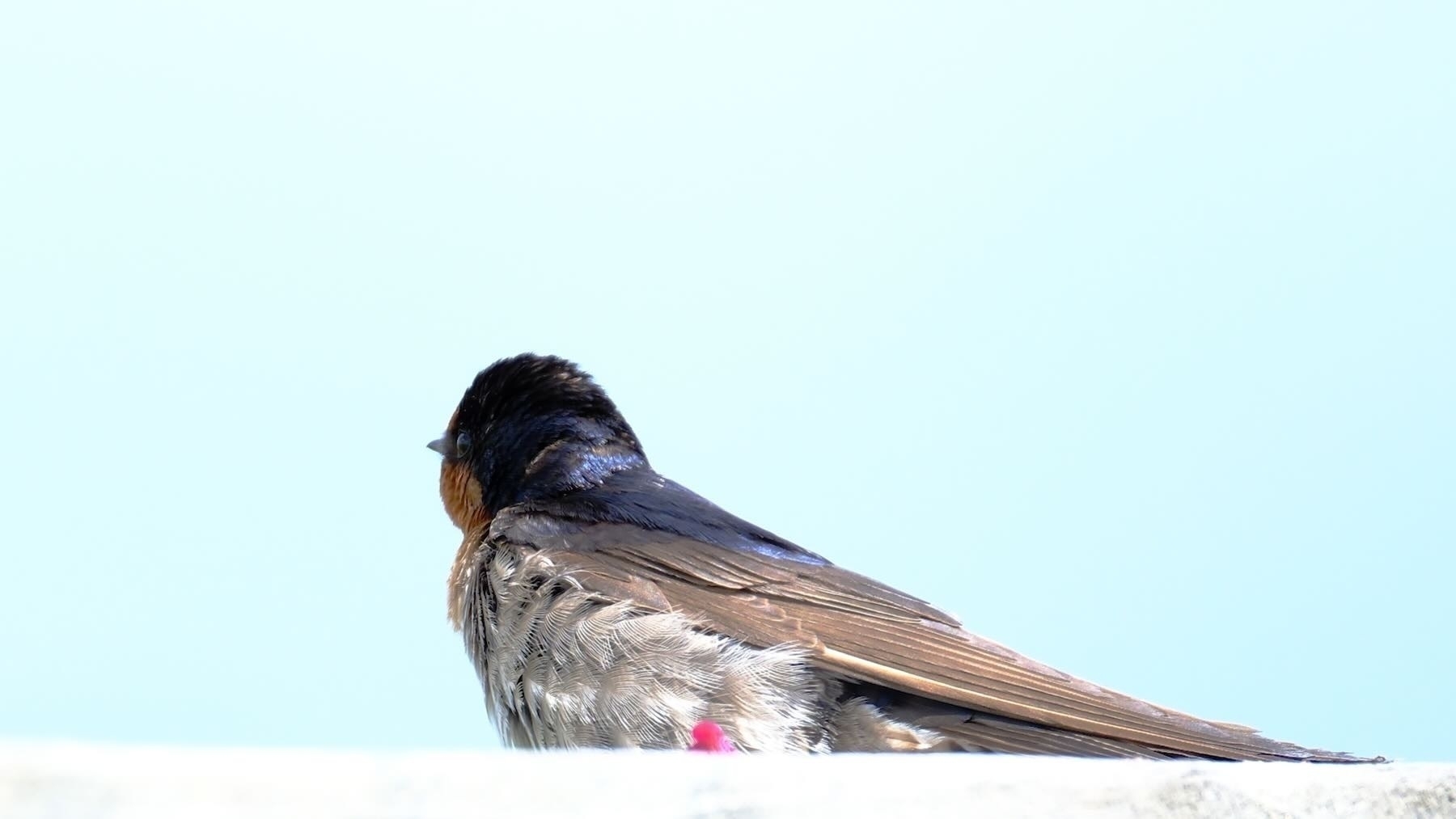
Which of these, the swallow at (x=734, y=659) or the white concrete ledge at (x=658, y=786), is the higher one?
the swallow at (x=734, y=659)

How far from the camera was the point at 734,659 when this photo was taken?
231cm

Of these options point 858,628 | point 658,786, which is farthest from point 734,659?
point 658,786

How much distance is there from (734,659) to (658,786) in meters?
1.40

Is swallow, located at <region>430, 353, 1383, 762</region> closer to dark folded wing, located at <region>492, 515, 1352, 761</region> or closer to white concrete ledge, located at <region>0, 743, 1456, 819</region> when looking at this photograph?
dark folded wing, located at <region>492, 515, 1352, 761</region>

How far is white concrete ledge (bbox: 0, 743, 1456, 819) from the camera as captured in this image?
Answer: 797 mm

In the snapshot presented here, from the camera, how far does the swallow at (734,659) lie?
2.20 metres

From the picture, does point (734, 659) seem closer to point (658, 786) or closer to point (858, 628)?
point (858, 628)

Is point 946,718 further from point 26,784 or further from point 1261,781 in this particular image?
point 26,784

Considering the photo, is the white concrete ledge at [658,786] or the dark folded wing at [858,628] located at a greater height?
the dark folded wing at [858,628]

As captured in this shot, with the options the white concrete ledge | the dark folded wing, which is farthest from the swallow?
the white concrete ledge

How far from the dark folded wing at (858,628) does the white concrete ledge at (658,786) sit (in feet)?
2.84

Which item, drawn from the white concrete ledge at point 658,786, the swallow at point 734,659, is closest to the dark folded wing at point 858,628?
the swallow at point 734,659

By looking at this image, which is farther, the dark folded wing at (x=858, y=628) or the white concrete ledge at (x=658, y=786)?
the dark folded wing at (x=858, y=628)

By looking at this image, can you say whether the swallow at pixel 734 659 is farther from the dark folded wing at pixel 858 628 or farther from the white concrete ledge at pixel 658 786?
the white concrete ledge at pixel 658 786
